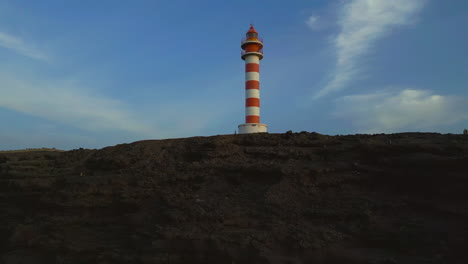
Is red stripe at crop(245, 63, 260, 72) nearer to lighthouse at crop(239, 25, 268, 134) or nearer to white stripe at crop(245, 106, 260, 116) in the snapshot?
lighthouse at crop(239, 25, 268, 134)

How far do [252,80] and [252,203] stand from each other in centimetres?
1749

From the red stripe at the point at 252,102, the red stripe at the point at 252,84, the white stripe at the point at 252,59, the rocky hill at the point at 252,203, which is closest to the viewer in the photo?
the rocky hill at the point at 252,203

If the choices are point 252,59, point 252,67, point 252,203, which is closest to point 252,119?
point 252,67

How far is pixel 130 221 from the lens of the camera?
251 inches

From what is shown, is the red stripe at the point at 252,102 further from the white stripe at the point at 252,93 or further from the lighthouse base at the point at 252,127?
the lighthouse base at the point at 252,127

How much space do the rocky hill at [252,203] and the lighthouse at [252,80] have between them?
45.8ft

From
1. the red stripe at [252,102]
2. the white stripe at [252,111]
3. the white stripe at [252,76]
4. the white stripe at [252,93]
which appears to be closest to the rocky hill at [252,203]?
the white stripe at [252,111]

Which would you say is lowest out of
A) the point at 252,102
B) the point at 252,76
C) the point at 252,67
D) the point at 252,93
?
the point at 252,102

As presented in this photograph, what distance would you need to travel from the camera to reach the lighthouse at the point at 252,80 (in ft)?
72.6

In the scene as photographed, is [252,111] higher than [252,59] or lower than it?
lower

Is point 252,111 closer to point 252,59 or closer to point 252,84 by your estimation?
point 252,84

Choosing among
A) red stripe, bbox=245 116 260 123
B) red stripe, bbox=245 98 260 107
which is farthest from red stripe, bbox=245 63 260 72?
red stripe, bbox=245 116 260 123

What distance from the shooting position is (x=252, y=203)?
20.4ft

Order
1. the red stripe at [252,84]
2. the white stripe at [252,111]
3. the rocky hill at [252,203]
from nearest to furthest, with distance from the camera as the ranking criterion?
the rocky hill at [252,203] < the white stripe at [252,111] < the red stripe at [252,84]
